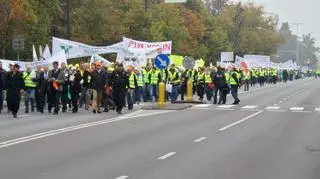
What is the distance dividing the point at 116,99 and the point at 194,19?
57332mm

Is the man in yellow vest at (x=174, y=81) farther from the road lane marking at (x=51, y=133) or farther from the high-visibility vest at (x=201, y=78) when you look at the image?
the road lane marking at (x=51, y=133)

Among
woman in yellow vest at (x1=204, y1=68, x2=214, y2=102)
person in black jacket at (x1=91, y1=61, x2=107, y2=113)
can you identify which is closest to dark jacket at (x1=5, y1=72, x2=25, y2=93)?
person in black jacket at (x1=91, y1=61, x2=107, y2=113)

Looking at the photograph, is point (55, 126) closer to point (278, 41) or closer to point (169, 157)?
point (169, 157)

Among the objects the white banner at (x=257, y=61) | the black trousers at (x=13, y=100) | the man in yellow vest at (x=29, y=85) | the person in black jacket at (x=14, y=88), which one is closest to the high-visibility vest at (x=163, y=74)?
the man in yellow vest at (x=29, y=85)

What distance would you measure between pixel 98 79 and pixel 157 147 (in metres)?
10.6

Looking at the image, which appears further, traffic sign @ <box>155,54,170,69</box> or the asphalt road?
traffic sign @ <box>155,54,170,69</box>

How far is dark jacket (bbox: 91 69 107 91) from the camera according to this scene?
24516 millimetres

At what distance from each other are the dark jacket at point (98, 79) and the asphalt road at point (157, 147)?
71.7 inches

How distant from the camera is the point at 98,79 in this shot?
80.3ft

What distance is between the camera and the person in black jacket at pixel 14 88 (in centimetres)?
2233

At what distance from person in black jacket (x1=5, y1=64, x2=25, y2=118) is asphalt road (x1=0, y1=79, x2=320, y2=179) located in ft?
1.82

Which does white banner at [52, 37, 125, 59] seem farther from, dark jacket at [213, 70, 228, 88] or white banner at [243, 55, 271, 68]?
white banner at [243, 55, 271, 68]

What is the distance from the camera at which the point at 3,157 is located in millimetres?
12352

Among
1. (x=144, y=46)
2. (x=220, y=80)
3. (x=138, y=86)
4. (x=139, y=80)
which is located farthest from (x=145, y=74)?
(x=144, y=46)
